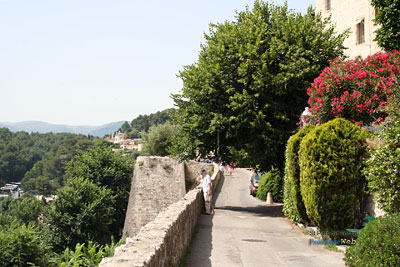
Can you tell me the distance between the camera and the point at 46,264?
2966 cm

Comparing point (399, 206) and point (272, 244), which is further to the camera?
point (272, 244)

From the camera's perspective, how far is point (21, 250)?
28125 millimetres

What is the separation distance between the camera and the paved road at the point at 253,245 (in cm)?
954

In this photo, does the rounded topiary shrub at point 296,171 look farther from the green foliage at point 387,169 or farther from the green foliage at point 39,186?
the green foliage at point 39,186

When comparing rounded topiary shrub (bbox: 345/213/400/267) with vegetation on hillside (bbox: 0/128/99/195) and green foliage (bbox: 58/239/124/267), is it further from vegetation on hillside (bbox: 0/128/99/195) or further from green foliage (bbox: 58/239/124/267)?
vegetation on hillside (bbox: 0/128/99/195)

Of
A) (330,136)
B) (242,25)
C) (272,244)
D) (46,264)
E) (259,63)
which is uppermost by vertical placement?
(242,25)

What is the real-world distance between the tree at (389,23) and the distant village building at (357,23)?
3285mm

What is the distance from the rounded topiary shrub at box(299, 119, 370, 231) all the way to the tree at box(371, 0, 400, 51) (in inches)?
413

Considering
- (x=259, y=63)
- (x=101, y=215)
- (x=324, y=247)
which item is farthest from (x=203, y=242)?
(x=101, y=215)

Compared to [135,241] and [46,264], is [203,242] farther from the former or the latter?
[46,264]

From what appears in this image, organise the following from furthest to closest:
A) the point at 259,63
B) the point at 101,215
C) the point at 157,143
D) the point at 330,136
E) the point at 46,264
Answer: the point at 157,143 → the point at 101,215 → the point at 46,264 → the point at 259,63 → the point at 330,136

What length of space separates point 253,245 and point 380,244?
4640 mm

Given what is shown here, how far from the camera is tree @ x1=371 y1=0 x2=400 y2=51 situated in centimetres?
1948

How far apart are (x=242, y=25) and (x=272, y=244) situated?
13.0 metres
